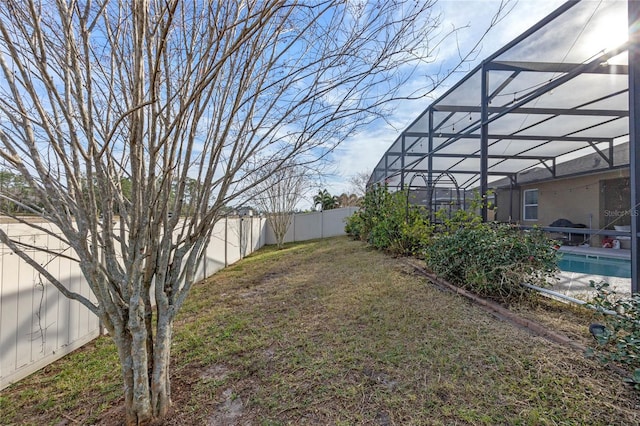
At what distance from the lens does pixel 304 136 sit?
6.26ft

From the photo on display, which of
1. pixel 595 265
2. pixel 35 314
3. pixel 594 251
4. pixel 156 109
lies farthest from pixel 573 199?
pixel 35 314

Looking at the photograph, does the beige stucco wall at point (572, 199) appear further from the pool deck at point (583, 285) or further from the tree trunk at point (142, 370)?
the tree trunk at point (142, 370)

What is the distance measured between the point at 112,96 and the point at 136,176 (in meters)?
0.80

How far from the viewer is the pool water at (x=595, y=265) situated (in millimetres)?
4296

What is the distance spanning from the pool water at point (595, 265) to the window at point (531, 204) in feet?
18.3

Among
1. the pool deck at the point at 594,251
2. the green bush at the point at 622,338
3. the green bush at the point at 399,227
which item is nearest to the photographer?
the green bush at the point at 622,338

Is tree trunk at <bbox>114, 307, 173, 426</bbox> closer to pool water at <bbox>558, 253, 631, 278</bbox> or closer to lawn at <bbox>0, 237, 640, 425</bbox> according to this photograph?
lawn at <bbox>0, 237, 640, 425</bbox>

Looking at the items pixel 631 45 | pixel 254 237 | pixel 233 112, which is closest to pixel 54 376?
pixel 233 112

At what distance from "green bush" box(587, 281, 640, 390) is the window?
36.0ft

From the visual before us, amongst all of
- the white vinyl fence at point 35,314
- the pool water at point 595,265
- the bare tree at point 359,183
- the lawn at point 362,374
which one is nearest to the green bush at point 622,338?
the lawn at point 362,374

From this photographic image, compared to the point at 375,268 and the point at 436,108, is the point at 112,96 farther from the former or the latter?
the point at 436,108

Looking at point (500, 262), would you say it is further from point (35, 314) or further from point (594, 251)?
point (594, 251)

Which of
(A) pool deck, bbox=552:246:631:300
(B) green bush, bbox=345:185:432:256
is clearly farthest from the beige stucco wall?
(B) green bush, bbox=345:185:432:256

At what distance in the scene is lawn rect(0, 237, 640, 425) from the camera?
1.55 m
